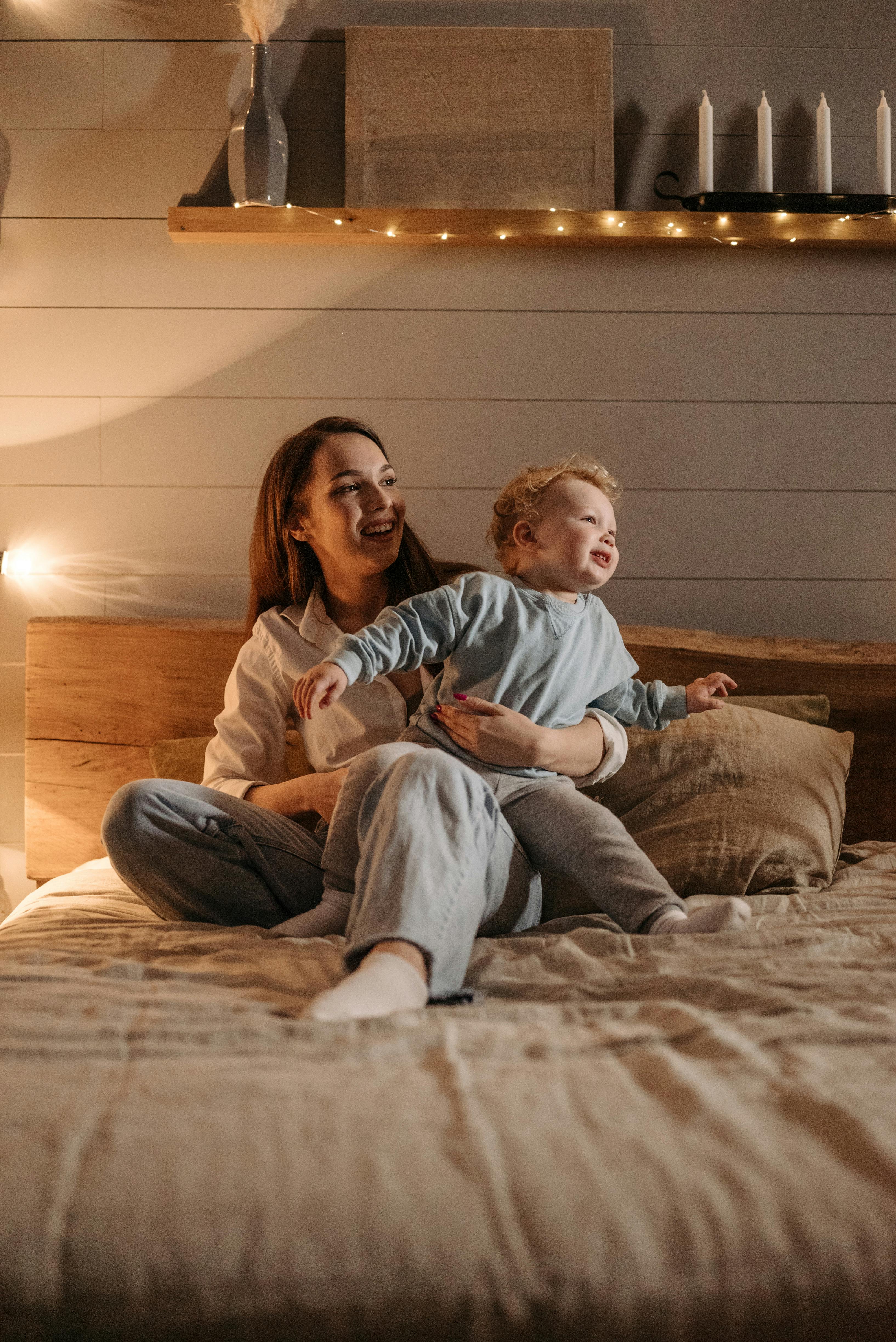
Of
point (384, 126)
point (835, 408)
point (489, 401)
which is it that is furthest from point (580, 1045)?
point (384, 126)

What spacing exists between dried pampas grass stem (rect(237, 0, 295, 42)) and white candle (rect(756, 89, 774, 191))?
3.23 feet

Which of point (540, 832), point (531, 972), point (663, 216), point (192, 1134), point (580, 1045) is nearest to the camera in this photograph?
point (192, 1134)

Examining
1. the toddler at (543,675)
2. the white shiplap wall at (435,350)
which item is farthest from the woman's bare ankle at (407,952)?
the white shiplap wall at (435,350)

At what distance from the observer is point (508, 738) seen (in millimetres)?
1315

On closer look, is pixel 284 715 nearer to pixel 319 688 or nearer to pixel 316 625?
pixel 316 625

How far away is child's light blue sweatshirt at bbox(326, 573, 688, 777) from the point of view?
1.36 meters

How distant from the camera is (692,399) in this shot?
212cm

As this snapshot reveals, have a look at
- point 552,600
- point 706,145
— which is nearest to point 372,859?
point 552,600

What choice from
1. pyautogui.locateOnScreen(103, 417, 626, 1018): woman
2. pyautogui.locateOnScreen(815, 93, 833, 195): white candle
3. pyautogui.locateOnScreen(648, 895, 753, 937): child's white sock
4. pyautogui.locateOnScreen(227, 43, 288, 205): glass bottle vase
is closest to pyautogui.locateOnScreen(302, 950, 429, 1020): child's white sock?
pyautogui.locateOnScreen(103, 417, 626, 1018): woman

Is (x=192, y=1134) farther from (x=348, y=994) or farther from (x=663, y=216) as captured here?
(x=663, y=216)

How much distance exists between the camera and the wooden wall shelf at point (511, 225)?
2010 millimetres

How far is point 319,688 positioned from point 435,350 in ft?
3.83

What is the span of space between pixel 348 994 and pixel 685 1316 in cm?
39

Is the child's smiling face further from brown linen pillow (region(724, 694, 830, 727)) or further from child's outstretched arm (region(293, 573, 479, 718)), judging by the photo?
brown linen pillow (region(724, 694, 830, 727))
